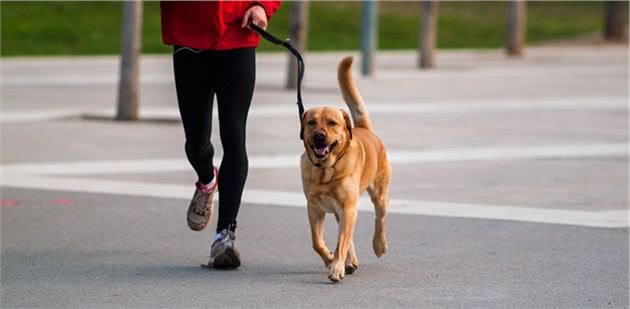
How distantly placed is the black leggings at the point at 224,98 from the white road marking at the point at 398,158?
14.1ft

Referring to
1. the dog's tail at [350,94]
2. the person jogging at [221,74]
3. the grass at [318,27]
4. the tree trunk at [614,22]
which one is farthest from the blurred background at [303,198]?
the tree trunk at [614,22]

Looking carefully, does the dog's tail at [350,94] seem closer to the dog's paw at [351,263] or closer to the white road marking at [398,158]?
the dog's paw at [351,263]

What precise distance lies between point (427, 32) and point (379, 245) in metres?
→ 19.7

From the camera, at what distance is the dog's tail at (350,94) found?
26.6 ft

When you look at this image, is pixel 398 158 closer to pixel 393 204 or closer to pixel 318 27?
pixel 393 204

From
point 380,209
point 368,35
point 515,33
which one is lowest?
point 515,33

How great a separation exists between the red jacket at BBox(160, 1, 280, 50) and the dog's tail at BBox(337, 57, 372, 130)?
1.57 ft

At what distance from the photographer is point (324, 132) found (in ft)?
24.0

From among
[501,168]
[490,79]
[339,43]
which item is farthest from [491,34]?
[501,168]

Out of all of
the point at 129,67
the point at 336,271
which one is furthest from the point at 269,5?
the point at 129,67

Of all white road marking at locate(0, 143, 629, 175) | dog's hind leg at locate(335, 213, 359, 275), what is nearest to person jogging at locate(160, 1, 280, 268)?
dog's hind leg at locate(335, 213, 359, 275)

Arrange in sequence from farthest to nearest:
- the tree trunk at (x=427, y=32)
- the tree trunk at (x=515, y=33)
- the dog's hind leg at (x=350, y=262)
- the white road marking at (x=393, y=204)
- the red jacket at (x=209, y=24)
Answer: the tree trunk at (x=515, y=33) < the tree trunk at (x=427, y=32) < the white road marking at (x=393, y=204) < the red jacket at (x=209, y=24) < the dog's hind leg at (x=350, y=262)

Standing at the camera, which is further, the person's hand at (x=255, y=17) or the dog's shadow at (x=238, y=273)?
the person's hand at (x=255, y=17)

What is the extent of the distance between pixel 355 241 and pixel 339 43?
90.7ft
